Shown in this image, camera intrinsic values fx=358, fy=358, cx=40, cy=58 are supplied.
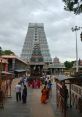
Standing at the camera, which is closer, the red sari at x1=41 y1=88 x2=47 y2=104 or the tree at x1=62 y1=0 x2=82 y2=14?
the tree at x1=62 y1=0 x2=82 y2=14

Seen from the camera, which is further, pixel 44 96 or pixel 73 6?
pixel 44 96

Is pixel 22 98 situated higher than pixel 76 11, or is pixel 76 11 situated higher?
pixel 76 11

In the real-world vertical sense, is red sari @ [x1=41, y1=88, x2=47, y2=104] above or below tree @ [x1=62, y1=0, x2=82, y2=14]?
below

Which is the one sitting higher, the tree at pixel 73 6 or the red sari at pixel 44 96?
the tree at pixel 73 6

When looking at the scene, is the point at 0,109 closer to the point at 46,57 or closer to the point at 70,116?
the point at 70,116

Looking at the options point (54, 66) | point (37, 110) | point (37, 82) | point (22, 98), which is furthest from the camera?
point (54, 66)

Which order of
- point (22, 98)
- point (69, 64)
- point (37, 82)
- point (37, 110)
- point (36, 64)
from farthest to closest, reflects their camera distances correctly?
point (69, 64) < point (36, 64) < point (37, 82) < point (22, 98) < point (37, 110)

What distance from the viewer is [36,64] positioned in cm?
10206

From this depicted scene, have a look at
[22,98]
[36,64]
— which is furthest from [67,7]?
[36,64]

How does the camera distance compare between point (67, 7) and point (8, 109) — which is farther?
point (8, 109)

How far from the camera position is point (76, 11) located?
1616 centimetres

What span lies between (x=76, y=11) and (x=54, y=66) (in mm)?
143774

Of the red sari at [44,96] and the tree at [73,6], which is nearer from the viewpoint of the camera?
the tree at [73,6]

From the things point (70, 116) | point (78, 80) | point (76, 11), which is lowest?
point (70, 116)
